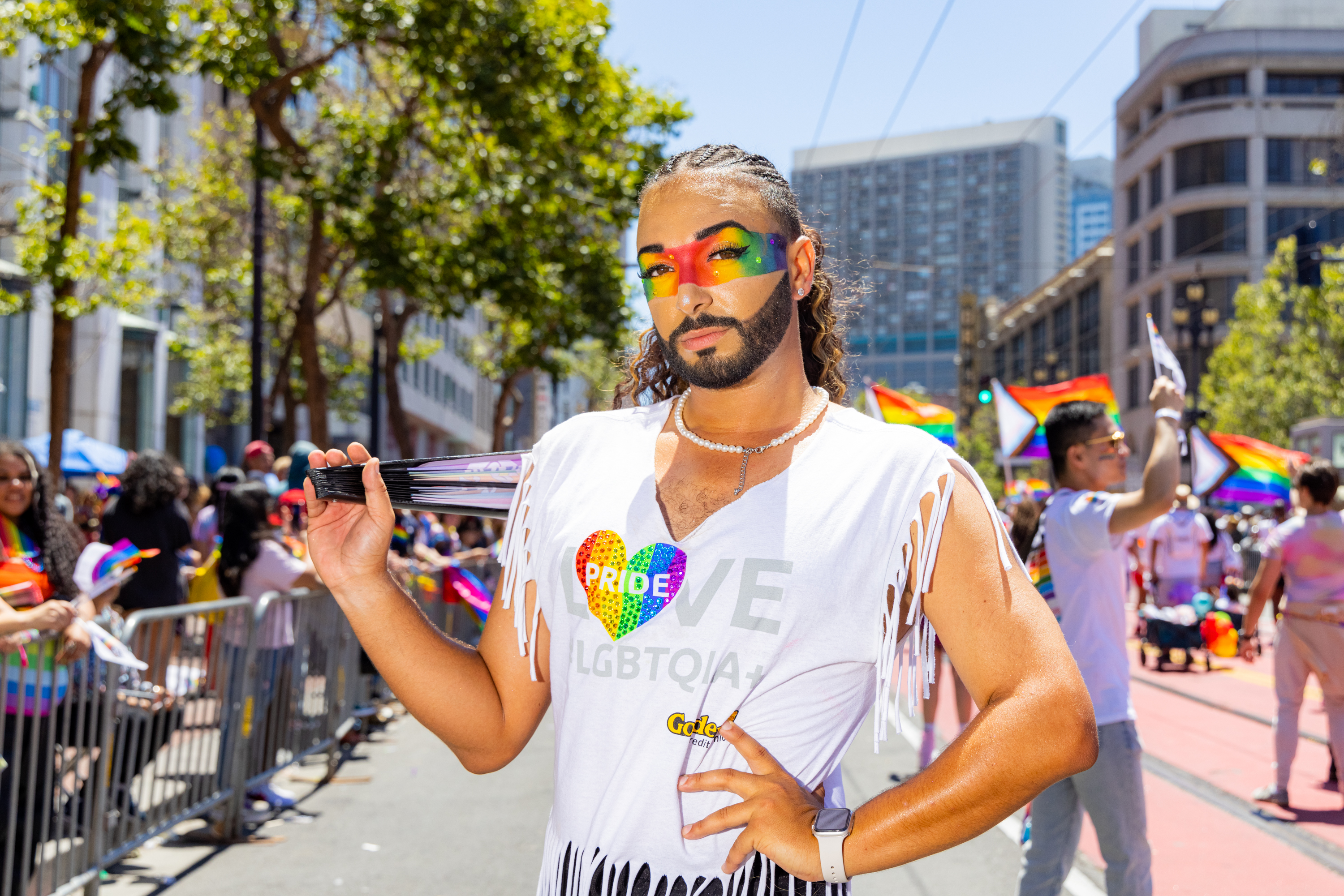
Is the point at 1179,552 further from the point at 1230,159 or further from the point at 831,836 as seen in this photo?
the point at 1230,159

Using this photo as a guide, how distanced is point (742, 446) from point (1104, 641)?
2776 mm

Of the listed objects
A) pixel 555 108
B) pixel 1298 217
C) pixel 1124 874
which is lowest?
pixel 1124 874

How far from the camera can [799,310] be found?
2.30 m

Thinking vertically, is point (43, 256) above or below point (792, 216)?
above

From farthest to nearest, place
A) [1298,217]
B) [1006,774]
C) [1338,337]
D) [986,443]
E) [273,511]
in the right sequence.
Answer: [986,443] < [1298,217] < [1338,337] < [273,511] < [1006,774]

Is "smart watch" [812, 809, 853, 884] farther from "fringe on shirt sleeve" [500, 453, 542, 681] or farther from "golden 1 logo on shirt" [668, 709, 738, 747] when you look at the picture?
"fringe on shirt sleeve" [500, 453, 542, 681]

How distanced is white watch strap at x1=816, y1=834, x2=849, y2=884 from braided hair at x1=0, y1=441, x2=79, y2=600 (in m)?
4.06

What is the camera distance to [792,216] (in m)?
2.07

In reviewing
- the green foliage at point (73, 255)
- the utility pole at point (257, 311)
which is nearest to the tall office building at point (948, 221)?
the utility pole at point (257, 311)

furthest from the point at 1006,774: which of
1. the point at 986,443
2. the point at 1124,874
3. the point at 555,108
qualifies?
the point at 986,443

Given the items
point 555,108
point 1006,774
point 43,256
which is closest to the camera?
point 1006,774

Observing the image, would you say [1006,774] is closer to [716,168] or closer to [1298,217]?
[716,168]

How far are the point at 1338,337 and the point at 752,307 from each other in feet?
94.8

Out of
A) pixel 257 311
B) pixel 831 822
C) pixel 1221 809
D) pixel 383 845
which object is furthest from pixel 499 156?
pixel 831 822
